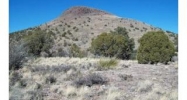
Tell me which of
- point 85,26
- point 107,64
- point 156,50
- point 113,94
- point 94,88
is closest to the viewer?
point 113,94

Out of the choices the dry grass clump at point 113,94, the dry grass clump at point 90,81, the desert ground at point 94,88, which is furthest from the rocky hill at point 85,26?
the dry grass clump at point 113,94

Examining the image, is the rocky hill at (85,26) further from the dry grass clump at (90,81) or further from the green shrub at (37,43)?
the dry grass clump at (90,81)

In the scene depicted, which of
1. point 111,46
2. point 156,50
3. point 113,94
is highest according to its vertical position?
point 111,46

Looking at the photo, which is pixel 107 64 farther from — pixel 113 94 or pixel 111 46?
pixel 111 46

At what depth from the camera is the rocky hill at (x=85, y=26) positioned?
3534 cm

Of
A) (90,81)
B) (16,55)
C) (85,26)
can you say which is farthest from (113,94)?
(85,26)

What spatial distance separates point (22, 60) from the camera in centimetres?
1159

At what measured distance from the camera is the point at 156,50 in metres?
14.4

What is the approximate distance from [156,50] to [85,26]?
2678cm

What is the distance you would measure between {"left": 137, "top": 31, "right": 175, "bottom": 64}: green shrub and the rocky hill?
17420mm
